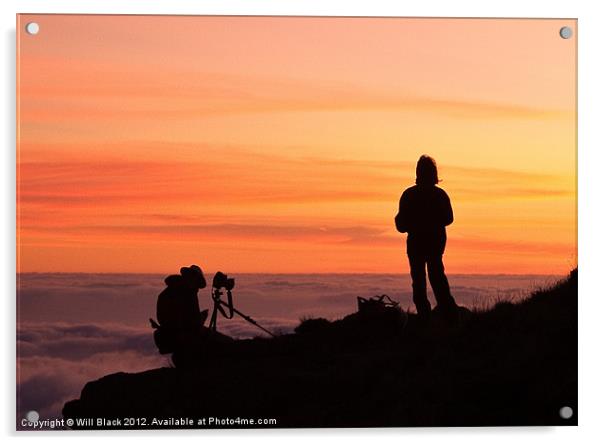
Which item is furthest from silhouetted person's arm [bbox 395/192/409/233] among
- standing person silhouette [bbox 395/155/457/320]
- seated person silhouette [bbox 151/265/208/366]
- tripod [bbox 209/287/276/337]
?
seated person silhouette [bbox 151/265/208/366]

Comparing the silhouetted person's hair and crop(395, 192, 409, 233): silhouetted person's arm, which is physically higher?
the silhouetted person's hair

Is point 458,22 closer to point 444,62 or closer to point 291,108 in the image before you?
point 444,62

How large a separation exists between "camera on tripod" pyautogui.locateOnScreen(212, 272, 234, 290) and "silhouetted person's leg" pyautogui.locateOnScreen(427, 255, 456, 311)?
0.82m

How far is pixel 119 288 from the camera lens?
160 inches

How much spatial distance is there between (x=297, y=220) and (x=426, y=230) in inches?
A: 21.4

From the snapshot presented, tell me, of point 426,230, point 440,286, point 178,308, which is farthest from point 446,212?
point 178,308

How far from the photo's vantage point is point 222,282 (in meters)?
4.09

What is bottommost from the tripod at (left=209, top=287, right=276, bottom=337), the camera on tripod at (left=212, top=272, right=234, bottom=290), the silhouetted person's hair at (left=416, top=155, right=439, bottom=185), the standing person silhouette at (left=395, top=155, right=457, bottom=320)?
the tripod at (left=209, top=287, right=276, bottom=337)

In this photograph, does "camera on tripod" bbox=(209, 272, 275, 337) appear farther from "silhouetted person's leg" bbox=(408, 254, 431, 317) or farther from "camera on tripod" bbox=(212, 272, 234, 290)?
"silhouetted person's leg" bbox=(408, 254, 431, 317)

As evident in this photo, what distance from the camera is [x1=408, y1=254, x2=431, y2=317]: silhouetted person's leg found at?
4.14 metres
